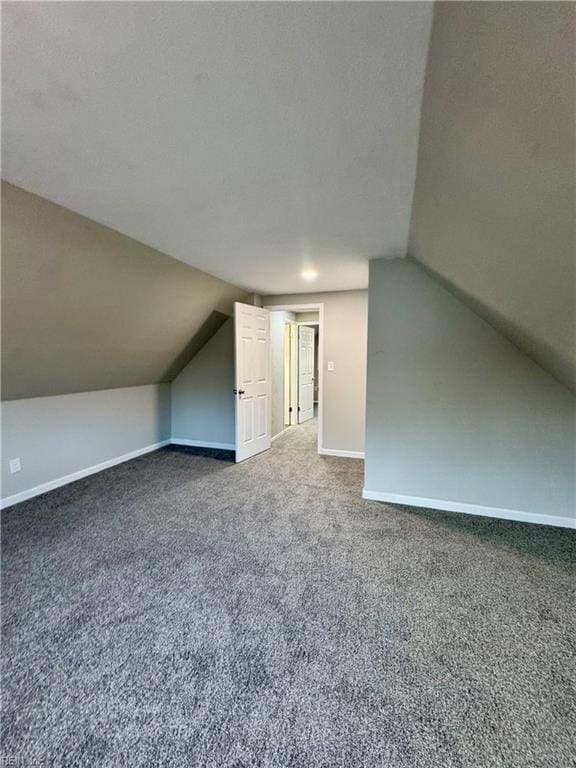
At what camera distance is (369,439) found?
327 centimetres

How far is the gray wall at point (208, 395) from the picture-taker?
506cm

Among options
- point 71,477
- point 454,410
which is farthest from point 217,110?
point 71,477

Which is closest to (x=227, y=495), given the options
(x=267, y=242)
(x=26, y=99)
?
(x=267, y=242)

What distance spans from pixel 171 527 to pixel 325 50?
2.95m

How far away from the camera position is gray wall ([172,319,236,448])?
5059 mm

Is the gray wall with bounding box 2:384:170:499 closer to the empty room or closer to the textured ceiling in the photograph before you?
the empty room

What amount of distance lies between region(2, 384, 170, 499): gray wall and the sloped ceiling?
160 millimetres

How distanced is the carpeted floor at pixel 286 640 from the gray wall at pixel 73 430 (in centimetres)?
65

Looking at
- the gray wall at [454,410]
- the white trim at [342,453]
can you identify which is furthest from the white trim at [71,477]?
the gray wall at [454,410]


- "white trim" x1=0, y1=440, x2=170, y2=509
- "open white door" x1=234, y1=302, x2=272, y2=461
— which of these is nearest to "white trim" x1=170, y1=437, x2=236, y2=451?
"white trim" x1=0, y1=440, x2=170, y2=509

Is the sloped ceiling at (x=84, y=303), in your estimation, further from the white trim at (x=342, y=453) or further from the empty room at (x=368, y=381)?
the white trim at (x=342, y=453)

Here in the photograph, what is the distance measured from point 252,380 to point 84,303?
217 cm

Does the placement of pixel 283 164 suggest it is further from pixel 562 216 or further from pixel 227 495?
pixel 227 495

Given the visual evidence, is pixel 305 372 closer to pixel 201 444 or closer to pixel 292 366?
pixel 292 366
